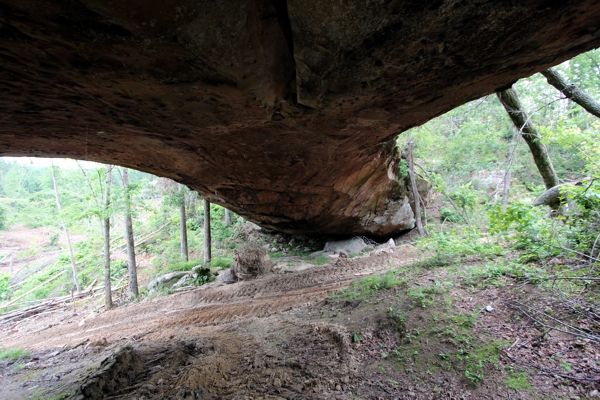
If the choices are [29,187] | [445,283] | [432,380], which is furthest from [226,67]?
[29,187]

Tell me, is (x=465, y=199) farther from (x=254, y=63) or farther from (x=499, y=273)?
(x=254, y=63)

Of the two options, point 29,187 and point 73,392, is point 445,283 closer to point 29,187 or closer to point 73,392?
point 73,392

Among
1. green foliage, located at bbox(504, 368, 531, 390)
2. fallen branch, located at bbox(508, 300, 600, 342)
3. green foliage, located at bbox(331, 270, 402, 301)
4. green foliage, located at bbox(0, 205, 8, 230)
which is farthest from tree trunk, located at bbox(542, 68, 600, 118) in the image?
green foliage, located at bbox(0, 205, 8, 230)

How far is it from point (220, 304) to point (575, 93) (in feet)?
29.2

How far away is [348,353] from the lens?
3477 mm

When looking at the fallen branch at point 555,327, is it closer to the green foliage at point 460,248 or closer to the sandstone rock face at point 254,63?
the green foliage at point 460,248

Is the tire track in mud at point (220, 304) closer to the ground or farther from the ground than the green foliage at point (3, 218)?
closer to the ground

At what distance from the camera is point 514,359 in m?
2.70

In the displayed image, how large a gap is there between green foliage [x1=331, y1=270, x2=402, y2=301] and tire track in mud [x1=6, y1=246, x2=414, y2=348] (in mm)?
594

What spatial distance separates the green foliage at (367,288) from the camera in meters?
4.89

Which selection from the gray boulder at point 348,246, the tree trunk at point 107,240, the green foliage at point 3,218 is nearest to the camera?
the tree trunk at point 107,240

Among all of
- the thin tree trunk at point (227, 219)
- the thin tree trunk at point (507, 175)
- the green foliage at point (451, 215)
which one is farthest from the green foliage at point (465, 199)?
the thin tree trunk at point (227, 219)

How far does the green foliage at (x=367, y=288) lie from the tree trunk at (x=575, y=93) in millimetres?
4750

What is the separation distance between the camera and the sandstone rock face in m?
1.81
